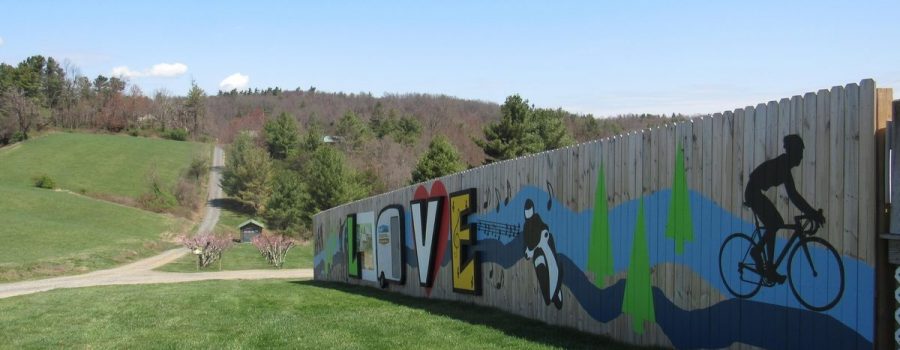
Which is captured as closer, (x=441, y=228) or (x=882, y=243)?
(x=882, y=243)

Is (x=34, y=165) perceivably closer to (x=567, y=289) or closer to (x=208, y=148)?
(x=208, y=148)

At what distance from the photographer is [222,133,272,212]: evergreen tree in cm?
8169

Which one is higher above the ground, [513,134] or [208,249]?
[513,134]

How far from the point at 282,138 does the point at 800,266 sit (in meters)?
97.8

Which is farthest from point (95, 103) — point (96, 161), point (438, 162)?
point (438, 162)

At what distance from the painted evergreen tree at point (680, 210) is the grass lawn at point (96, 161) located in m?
79.4

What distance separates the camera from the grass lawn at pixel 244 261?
1649 inches

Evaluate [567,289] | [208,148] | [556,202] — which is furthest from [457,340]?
[208,148]

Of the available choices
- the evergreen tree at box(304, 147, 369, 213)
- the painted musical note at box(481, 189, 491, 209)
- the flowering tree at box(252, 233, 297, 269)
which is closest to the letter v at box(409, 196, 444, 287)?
the painted musical note at box(481, 189, 491, 209)

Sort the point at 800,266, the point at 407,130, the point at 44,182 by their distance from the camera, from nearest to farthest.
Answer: the point at 800,266
the point at 44,182
the point at 407,130

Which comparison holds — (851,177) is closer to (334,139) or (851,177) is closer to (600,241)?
(600,241)

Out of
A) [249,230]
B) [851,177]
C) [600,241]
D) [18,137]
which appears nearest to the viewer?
[851,177]

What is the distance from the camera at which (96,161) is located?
89.2m

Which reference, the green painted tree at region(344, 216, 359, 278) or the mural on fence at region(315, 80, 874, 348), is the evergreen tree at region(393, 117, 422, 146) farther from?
the mural on fence at region(315, 80, 874, 348)
